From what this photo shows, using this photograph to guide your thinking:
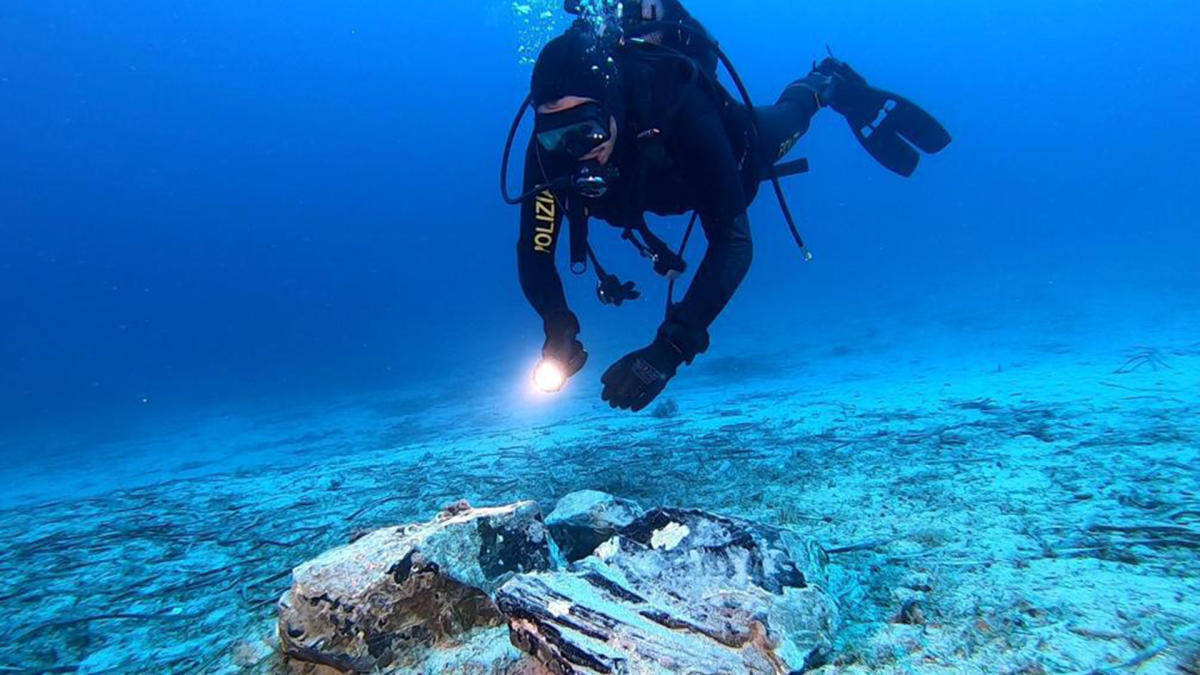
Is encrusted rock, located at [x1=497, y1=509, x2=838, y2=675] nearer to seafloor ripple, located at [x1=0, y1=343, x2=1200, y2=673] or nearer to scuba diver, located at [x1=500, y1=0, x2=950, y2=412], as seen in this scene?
seafloor ripple, located at [x1=0, y1=343, x2=1200, y2=673]

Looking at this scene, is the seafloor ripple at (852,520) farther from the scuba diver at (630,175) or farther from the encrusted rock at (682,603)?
the scuba diver at (630,175)

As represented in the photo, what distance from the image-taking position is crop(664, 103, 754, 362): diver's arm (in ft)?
10.3

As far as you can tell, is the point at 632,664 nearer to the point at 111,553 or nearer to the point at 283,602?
the point at 283,602

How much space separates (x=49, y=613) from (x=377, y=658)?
90.2 inches

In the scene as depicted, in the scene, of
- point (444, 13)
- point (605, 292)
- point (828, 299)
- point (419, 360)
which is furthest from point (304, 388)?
point (444, 13)

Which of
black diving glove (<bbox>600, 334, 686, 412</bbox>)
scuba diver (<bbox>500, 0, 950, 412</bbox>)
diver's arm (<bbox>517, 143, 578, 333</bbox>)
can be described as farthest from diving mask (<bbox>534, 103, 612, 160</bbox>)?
black diving glove (<bbox>600, 334, 686, 412</bbox>)

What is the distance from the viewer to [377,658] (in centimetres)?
193

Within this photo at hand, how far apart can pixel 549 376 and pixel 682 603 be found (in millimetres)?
1656

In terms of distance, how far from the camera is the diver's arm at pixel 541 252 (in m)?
3.61

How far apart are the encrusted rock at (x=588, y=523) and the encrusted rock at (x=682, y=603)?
42cm

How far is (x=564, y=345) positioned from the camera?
134 inches

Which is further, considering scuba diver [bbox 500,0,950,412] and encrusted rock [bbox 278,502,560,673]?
scuba diver [bbox 500,0,950,412]

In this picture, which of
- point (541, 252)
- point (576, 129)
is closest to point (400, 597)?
point (541, 252)

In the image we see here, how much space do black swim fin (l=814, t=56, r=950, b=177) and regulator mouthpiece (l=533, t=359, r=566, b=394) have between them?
22.5ft
